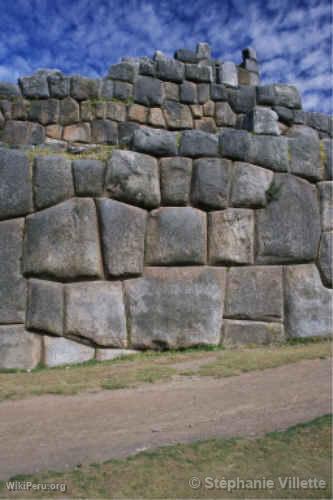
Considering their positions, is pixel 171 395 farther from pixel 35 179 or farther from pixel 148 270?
pixel 35 179

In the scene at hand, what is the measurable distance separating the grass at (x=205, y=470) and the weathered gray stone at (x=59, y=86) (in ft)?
24.2

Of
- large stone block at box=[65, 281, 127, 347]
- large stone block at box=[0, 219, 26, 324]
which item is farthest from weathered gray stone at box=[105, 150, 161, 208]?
large stone block at box=[0, 219, 26, 324]

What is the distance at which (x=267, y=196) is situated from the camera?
5.86 m

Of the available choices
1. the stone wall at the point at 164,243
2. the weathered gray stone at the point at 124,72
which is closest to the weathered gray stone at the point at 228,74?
the weathered gray stone at the point at 124,72

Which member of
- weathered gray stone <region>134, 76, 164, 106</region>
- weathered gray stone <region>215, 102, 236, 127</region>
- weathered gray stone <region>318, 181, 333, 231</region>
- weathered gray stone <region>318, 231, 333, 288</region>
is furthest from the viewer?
weathered gray stone <region>215, 102, 236, 127</region>

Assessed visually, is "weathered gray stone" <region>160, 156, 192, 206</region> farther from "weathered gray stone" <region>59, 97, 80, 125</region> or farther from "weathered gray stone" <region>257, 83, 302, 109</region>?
"weathered gray stone" <region>257, 83, 302, 109</region>

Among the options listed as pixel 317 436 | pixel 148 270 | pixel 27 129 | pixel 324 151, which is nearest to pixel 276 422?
pixel 317 436

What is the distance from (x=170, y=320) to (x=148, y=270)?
647 millimetres

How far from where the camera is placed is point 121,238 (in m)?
5.32

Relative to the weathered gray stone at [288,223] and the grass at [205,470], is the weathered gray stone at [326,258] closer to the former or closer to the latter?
the weathered gray stone at [288,223]

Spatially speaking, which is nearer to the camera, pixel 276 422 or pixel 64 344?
pixel 276 422

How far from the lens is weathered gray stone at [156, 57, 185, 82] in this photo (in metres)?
8.98

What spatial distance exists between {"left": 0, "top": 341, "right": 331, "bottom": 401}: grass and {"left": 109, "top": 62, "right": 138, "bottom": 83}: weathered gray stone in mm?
5794

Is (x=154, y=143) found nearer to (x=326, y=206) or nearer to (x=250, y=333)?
(x=326, y=206)
